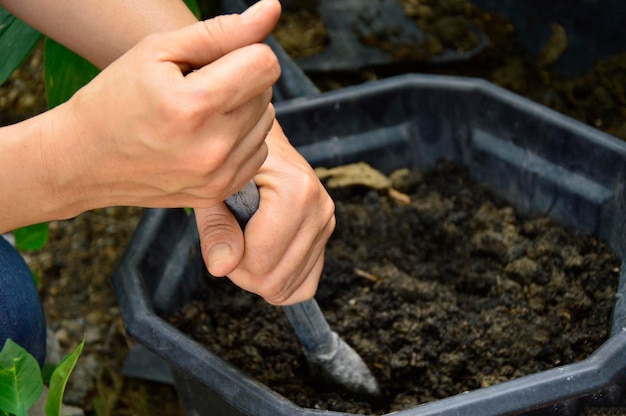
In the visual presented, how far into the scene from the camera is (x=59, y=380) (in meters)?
0.88

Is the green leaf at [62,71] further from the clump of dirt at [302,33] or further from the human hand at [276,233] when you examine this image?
the clump of dirt at [302,33]

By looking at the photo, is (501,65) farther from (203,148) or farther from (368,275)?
(203,148)

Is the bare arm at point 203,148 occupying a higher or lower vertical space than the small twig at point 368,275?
higher

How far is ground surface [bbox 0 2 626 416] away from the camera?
1.41 meters

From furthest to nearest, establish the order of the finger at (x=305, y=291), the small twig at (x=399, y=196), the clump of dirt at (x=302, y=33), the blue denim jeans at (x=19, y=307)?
1. the clump of dirt at (x=302, y=33)
2. the small twig at (x=399, y=196)
3. the blue denim jeans at (x=19, y=307)
4. the finger at (x=305, y=291)

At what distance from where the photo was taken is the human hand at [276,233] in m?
0.83

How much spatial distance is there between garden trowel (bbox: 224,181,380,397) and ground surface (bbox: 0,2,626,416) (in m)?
0.18

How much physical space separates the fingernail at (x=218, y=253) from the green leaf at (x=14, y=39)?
0.46 m

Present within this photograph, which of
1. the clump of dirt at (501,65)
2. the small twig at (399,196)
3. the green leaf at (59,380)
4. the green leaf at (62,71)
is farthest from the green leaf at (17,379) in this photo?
the clump of dirt at (501,65)

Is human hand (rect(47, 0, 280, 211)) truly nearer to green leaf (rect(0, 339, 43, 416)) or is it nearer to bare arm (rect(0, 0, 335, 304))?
bare arm (rect(0, 0, 335, 304))

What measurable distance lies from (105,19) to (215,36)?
382 mm

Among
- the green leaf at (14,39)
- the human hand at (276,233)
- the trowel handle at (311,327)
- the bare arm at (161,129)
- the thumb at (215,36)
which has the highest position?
the thumb at (215,36)

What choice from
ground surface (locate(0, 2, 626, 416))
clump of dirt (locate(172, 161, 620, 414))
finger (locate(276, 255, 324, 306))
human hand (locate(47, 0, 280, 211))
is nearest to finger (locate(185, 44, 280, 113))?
human hand (locate(47, 0, 280, 211))

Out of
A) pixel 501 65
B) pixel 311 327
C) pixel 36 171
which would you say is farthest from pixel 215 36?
pixel 501 65
